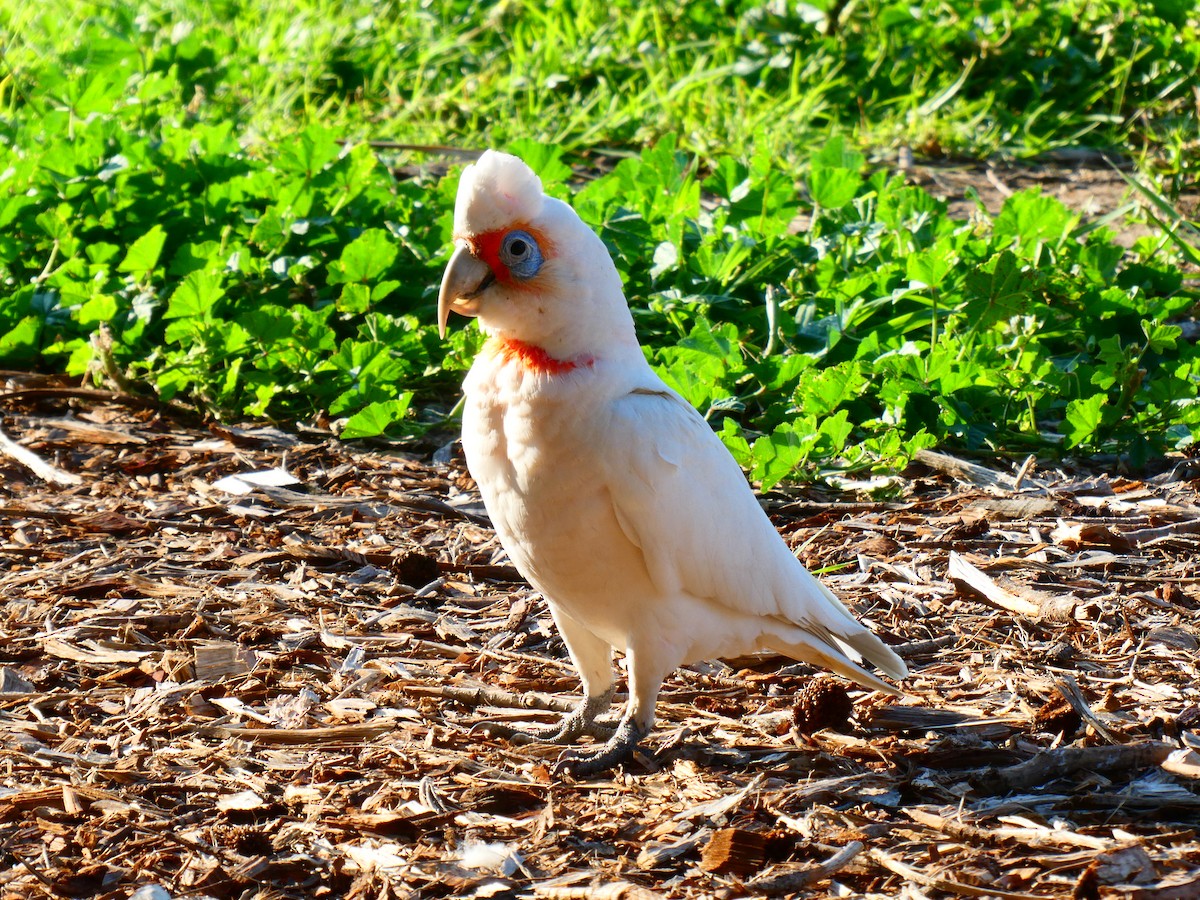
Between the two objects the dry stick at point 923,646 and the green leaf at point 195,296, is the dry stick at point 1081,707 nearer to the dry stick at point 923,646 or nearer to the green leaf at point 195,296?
the dry stick at point 923,646

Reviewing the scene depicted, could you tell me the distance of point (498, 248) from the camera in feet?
7.92

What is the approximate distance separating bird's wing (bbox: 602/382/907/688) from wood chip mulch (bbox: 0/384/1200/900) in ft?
0.48

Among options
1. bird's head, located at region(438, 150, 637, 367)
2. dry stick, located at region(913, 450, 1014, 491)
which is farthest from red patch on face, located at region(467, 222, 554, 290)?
dry stick, located at region(913, 450, 1014, 491)

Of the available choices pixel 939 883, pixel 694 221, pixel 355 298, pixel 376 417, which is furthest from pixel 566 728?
pixel 694 221

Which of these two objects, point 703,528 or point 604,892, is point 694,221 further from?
point 604,892

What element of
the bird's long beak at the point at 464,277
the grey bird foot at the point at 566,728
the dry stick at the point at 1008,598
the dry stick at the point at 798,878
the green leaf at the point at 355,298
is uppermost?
the bird's long beak at the point at 464,277

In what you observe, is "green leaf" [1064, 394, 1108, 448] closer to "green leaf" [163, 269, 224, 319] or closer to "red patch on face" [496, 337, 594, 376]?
"red patch on face" [496, 337, 594, 376]

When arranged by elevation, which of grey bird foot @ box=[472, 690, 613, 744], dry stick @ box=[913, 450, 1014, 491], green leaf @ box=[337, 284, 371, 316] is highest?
green leaf @ box=[337, 284, 371, 316]

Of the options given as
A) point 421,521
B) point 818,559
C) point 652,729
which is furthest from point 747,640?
point 421,521

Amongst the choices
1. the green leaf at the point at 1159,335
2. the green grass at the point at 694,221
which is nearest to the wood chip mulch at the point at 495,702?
the green grass at the point at 694,221

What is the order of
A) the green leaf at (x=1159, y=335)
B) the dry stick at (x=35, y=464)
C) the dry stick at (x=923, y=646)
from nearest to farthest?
the dry stick at (x=923, y=646) < the dry stick at (x=35, y=464) < the green leaf at (x=1159, y=335)

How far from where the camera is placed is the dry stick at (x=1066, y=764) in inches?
95.7

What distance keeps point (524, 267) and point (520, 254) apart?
3 cm

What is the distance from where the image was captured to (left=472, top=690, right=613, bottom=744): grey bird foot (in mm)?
2762
